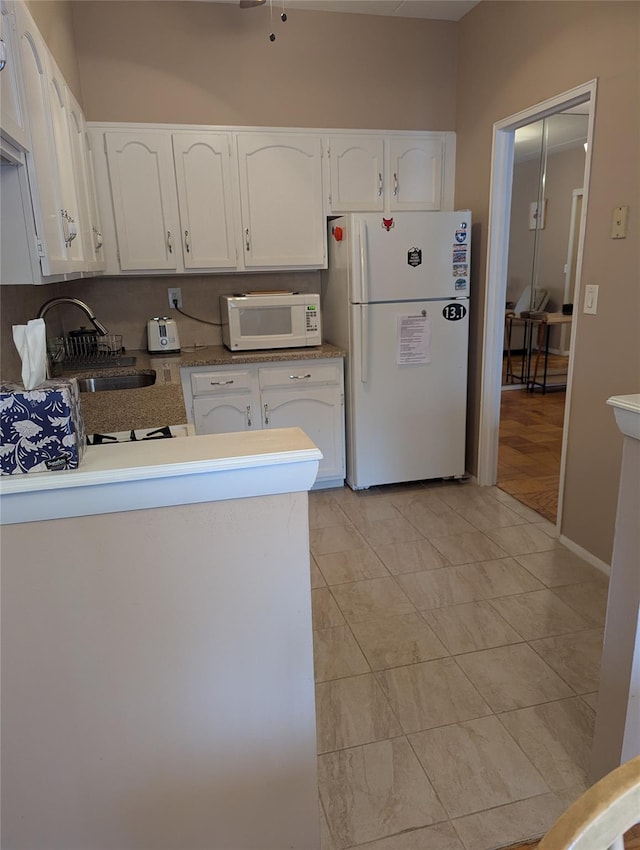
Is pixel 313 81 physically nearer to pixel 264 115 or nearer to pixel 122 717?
pixel 264 115

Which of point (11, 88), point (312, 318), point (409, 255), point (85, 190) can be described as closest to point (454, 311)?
point (409, 255)

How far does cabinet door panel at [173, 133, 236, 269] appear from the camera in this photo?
3062 mm

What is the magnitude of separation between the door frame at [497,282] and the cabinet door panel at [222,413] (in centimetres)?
144

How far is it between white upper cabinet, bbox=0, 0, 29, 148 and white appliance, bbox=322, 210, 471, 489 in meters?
1.84

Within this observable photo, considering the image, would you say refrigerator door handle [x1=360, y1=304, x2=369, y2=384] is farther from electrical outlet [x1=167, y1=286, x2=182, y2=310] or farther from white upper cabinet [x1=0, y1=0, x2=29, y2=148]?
white upper cabinet [x1=0, y1=0, x2=29, y2=148]

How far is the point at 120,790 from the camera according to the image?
1.07 metres

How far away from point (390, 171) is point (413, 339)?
106 cm

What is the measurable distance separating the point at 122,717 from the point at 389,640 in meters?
1.25

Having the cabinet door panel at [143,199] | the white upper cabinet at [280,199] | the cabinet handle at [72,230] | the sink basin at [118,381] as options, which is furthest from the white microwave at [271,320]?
Result: the cabinet handle at [72,230]

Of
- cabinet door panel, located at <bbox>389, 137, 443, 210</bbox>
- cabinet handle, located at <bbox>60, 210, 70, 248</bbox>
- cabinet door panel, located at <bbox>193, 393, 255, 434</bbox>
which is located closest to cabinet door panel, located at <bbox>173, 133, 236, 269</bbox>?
cabinet door panel, located at <bbox>193, 393, 255, 434</bbox>

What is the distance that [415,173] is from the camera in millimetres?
3398

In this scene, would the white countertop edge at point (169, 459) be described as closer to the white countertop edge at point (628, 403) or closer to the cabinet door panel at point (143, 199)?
the white countertop edge at point (628, 403)

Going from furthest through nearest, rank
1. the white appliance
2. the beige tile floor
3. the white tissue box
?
the white appliance, the beige tile floor, the white tissue box

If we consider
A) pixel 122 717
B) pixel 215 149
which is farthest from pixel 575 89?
pixel 122 717
